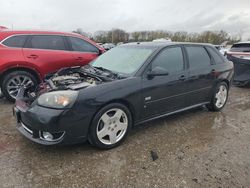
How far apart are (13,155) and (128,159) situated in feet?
4.99

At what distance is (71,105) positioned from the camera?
2.83 m

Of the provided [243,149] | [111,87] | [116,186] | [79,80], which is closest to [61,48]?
[79,80]

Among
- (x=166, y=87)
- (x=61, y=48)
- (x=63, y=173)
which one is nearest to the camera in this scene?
(x=63, y=173)

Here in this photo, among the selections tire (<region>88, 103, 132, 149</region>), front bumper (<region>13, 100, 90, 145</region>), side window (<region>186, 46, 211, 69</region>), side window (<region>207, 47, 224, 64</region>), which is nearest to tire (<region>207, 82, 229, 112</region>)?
side window (<region>207, 47, 224, 64</region>)

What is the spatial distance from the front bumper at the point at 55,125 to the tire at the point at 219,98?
3022 mm

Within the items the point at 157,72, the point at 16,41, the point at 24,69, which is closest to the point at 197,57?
the point at 157,72

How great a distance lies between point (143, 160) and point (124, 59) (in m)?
1.76

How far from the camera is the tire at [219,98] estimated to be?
191 inches

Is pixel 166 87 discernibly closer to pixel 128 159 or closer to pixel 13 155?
pixel 128 159

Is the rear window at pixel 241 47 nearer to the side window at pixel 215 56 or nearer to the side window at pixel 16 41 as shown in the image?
the side window at pixel 215 56

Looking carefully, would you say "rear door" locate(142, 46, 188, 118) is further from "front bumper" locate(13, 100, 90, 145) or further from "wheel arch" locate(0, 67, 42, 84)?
"wheel arch" locate(0, 67, 42, 84)

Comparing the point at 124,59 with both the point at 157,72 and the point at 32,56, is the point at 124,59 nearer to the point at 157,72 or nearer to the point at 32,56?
the point at 157,72

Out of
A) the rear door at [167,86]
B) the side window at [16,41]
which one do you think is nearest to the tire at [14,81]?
the side window at [16,41]

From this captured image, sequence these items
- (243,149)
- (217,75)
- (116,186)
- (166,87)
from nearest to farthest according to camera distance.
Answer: (116,186), (243,149), (166,87), (217,75)
